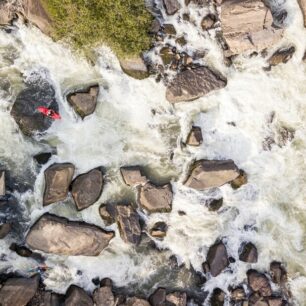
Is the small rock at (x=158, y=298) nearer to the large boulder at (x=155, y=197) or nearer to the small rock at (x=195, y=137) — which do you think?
the large boulder at (x=155, y=197)

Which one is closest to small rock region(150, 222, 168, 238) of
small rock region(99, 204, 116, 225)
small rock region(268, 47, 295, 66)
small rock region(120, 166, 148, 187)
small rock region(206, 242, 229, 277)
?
small rock region(99, 204, 116, 225)

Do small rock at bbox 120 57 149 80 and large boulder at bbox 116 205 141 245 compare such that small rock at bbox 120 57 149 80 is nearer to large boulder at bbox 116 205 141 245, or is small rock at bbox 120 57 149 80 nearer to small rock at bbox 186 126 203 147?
small rock at bbox 186 126 203 147

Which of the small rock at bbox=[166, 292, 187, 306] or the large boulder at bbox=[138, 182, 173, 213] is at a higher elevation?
the large boulder at bbox=[138, 182, 173, 213]

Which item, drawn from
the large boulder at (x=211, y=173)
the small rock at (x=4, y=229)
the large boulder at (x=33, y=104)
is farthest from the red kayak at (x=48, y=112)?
the large boulder at (x=211, y=173)

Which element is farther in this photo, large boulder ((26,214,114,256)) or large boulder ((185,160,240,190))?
large boulder ((185,160,240,190))

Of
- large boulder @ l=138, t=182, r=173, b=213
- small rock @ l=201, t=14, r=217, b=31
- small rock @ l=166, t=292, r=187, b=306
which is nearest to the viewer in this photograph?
small rock @ l=201, t=14, r=217, b=31

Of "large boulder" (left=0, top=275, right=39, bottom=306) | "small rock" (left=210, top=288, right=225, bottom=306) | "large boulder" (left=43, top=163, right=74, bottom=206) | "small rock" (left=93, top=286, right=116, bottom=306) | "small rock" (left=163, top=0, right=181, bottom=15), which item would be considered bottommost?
"small rock" (left=210, top=288, right=225, bottom=306)
